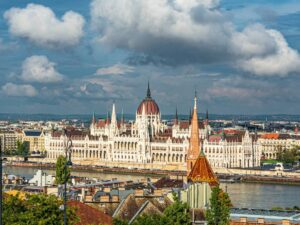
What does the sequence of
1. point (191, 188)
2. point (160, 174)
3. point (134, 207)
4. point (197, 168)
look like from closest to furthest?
point (134, 207) → point (191, 188) → point (197, 168) → point (160, 174)

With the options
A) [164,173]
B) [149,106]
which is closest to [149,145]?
[149,106]

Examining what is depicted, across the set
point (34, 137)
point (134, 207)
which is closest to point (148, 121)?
point (34, 137)

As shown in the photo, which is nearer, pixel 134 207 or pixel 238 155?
pixel 134 207

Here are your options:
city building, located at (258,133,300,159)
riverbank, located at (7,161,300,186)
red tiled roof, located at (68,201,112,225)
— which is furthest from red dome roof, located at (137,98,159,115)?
red tiled roof, located at (68,201,112,225)

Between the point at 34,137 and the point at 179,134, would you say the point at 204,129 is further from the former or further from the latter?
the point at 34,137

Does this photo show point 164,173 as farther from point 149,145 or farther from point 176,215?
point 176,215

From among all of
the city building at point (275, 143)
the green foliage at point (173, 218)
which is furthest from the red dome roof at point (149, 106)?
the green foliage at point (173, 218)

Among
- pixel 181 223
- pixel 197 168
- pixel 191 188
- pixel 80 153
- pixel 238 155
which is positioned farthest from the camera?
pixel 80 153
